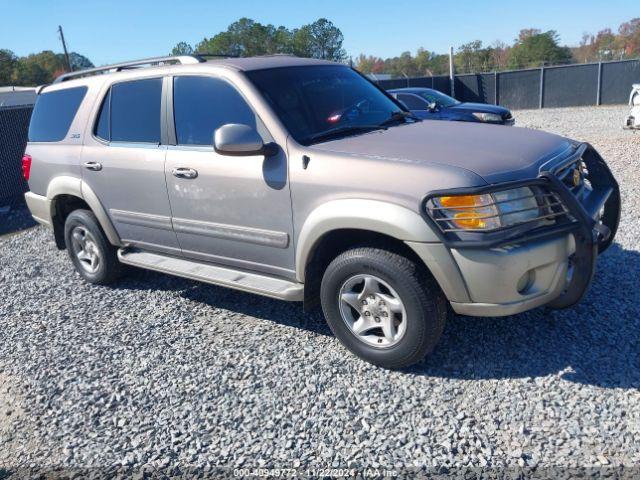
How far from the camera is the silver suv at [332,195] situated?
10.5ft

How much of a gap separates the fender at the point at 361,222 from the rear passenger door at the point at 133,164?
142 centimetres

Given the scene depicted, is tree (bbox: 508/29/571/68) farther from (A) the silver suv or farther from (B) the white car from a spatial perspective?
(A) the silver suv

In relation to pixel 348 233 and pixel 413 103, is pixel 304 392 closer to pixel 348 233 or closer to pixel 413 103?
pixel 348 233

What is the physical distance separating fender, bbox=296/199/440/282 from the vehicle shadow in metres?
0.94

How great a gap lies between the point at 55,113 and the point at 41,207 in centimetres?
97

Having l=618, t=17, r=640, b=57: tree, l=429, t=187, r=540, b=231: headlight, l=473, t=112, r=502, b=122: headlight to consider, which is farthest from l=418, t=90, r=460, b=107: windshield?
→ l=618, t=17, r=640, b=57: tree

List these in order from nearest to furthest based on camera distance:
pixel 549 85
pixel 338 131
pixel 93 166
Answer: pixel 338 131 → pixel 93 166 → pixel 549 85

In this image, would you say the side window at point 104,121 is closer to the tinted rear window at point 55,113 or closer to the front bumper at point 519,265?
the tinted rear window at point 55,113

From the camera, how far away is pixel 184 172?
4309mm

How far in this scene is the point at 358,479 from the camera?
2812 mm

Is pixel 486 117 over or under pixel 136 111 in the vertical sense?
under

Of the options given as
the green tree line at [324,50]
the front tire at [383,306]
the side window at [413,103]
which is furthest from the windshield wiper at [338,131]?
the green tree line at [324,50]

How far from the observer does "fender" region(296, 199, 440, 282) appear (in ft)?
10.6

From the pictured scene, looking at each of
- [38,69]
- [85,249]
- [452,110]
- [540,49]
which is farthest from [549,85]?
[38,69]
